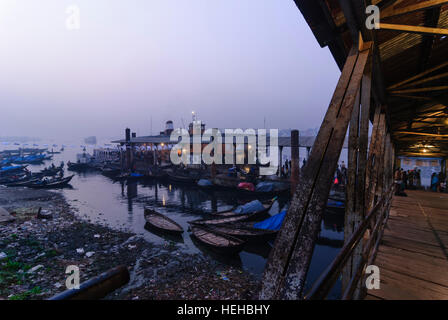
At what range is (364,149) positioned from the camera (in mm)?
3240

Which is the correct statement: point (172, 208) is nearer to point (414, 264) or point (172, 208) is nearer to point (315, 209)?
point (414, 264)

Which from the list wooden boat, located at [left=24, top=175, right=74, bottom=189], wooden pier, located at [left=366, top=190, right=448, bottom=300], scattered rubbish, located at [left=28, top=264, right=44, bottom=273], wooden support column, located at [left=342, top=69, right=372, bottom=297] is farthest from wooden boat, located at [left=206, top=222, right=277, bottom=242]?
wooden boat, located at [left=24, top=175, right=74, bottom=189]

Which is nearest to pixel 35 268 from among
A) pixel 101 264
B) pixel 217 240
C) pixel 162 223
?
pixel 101 264

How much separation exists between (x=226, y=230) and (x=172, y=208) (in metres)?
9.39

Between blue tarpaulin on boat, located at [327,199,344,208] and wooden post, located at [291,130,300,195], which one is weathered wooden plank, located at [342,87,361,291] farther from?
wooden post, located at [291,130,300,195]

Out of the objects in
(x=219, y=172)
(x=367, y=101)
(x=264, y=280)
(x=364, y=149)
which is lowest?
(x=219, y=172)

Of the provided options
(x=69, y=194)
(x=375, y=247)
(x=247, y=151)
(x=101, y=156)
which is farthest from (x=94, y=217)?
(x=101, y=156)

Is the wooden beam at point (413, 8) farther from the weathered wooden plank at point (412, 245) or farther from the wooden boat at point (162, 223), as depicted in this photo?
the wooden boat at point (162, 223)

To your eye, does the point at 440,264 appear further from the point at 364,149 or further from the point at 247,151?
the point at 247,151

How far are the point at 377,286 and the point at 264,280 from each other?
313 cm

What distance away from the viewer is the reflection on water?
1190 centimetres

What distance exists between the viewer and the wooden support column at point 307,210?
1.38 metres

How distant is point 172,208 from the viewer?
70.1ft

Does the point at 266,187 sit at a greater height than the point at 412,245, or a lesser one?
lesser
